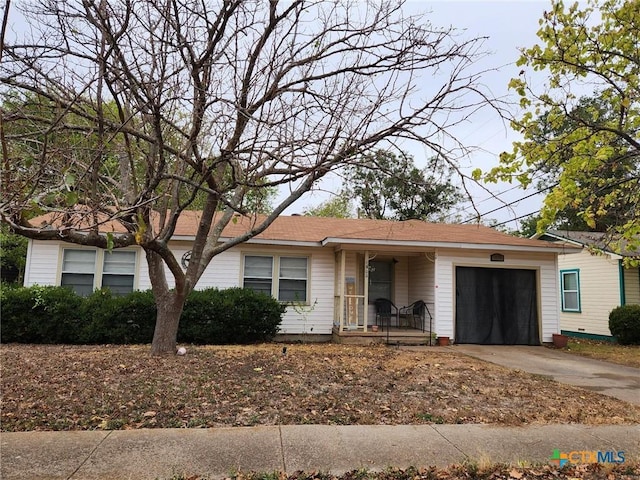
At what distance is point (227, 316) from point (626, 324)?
11.7m

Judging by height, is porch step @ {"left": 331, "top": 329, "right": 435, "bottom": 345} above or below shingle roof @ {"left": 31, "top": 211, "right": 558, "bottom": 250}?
below

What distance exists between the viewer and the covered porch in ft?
39.5

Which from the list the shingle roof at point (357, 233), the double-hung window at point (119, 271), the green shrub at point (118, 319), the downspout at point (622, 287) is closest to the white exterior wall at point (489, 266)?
the shingle roof at point (357, 233)

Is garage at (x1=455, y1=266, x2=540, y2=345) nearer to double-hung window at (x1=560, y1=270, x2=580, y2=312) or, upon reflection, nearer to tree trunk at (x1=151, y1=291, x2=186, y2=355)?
double-hung window at (x1=560, y1=270, x2=580, y2=312)

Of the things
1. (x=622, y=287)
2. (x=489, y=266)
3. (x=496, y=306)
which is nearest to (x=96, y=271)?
(x=489, y=266)

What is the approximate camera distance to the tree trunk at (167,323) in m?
8.08

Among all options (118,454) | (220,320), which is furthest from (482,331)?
(118,454)

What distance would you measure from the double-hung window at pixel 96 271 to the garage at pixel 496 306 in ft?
29.9

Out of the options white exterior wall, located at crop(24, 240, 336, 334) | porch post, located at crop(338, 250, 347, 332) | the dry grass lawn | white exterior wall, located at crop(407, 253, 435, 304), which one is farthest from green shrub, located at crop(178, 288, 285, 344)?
the dry grass lawn

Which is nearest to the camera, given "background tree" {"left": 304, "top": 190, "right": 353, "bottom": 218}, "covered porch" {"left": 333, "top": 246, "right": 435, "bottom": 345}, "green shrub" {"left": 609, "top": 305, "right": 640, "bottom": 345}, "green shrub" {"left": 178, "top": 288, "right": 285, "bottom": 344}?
"green shrub" {"left": 178, "top": 288, "right": 285, "bottom": 344}

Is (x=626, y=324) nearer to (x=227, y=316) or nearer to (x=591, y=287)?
(x=591, y=287)

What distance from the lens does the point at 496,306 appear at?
12727 millimetres

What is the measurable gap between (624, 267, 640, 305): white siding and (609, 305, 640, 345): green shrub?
976 mm

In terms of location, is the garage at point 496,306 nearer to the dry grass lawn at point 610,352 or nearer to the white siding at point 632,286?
the dry grass lawn at point 610,352
